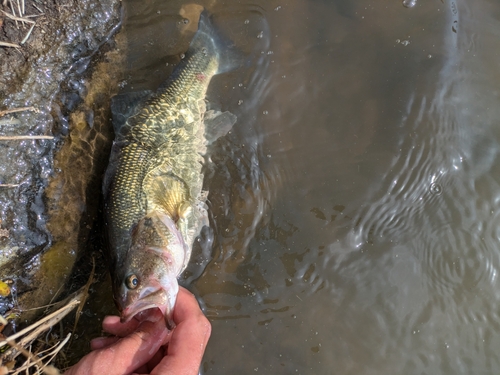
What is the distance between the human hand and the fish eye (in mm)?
248

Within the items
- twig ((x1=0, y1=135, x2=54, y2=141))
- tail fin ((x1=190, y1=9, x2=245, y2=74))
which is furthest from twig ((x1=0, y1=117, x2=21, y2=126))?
tail fin ((x1=190, y1=9, x2=245, y2=74))

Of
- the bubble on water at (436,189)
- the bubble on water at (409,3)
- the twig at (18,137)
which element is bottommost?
the twig at (18,137)

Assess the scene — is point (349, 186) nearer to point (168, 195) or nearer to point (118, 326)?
point (168, 195)

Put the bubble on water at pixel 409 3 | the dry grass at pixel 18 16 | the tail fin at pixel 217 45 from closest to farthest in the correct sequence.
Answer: the dry grass at pixel 18 16, the tail fin at pixel 217 45, the bubble on water at pixel 409 3

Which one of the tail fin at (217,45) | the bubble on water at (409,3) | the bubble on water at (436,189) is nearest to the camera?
the bubble on water at (436,189)

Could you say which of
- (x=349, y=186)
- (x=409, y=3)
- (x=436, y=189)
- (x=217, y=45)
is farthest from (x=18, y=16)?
(x=436, y=189)

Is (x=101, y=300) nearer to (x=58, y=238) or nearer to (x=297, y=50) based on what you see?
(x=58, y=238)

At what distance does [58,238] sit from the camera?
→ 3.64m

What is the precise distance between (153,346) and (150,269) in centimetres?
59

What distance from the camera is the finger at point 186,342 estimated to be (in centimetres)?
240

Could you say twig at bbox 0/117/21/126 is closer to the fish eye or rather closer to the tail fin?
the tail fin

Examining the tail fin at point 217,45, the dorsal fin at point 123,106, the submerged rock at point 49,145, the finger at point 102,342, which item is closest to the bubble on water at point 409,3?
the tail fin at point 217,45

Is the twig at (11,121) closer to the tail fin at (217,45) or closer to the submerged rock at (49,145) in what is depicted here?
the submerged rock at (49,145)

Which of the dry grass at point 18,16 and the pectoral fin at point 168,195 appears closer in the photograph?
the pectoral fin at point 168,195
